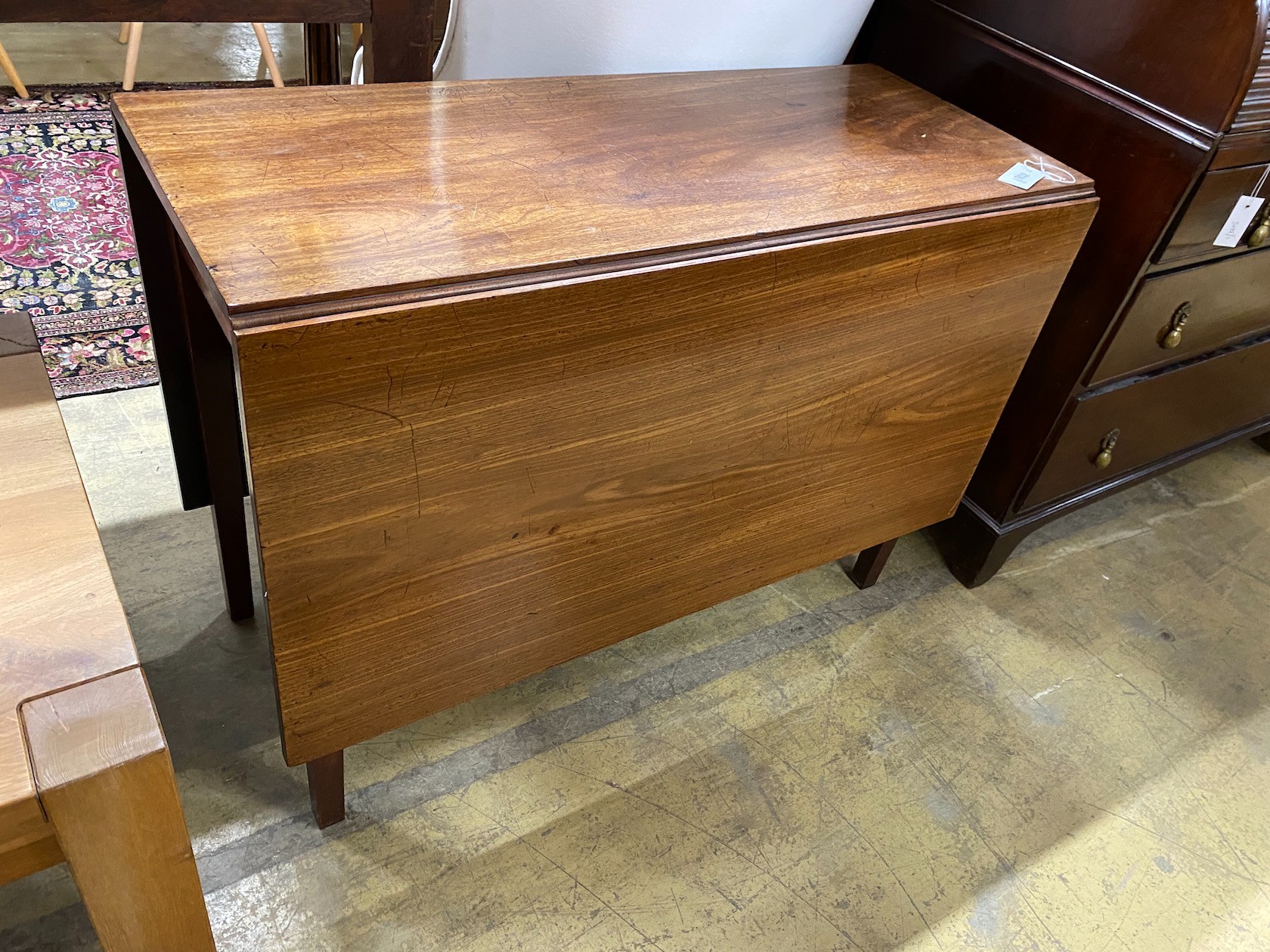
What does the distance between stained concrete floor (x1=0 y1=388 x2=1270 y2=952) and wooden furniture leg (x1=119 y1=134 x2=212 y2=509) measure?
0.20 m

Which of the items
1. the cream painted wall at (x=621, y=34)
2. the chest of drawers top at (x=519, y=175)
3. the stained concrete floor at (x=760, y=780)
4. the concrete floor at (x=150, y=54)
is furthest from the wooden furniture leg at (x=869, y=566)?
the concrete floor at (x=150, y=54)

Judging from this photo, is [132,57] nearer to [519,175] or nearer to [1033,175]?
[519,175]

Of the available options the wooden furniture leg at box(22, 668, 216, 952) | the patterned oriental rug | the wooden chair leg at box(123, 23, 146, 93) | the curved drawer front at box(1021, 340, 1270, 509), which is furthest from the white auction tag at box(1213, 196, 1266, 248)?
the wooden chair leg at box(123, 23, 146, 93)

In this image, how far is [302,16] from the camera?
881 mm

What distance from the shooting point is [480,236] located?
706mm

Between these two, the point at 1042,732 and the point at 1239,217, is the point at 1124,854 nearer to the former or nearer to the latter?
the point at 1042,732

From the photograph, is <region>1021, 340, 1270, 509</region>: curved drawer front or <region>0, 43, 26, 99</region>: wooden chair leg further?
<region>0, 43, 26, 99</region>: wooden chair leg

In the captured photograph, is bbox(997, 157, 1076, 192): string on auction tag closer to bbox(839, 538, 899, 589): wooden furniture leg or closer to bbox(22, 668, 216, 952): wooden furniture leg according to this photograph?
bbox(839, 538, 899, 589): wooden furniture leg

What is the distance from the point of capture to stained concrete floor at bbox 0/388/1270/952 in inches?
38.8

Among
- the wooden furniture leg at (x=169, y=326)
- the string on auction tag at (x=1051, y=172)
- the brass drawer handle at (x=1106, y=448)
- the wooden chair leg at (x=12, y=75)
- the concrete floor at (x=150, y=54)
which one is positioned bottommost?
the concrete floor at (x=150, y=54)

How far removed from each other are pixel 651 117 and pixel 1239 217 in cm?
74

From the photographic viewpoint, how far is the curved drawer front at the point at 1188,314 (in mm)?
1168

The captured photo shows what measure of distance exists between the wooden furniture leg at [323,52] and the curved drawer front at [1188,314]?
1.02 metres

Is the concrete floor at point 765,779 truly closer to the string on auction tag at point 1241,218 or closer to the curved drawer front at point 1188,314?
the curved drawer front at point 1188,314
